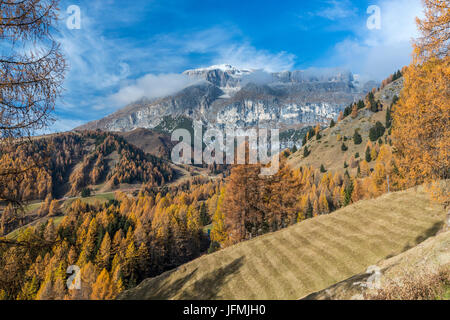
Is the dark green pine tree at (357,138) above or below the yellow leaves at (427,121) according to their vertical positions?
above

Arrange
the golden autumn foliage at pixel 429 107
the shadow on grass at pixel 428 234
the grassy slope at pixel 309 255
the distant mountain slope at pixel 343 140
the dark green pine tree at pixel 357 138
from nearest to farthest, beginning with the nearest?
1. the golden autumn foliage at pixel 429 107
2. the shadow on grass at pixel 428 234
3. the grassy slope at pixel 309 255
4. the distant mountain slope at pixel 343 140
5. the dark green pine tree at pixel 357 138

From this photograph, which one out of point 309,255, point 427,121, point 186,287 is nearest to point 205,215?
point 186,287

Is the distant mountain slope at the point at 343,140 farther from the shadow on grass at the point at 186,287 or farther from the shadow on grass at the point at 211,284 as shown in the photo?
the shadow on grass at the point at 186,287

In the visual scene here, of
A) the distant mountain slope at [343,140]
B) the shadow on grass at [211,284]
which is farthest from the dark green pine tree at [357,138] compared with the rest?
the shadow on grass at [211,284]

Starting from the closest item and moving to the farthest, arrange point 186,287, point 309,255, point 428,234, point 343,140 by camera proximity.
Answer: point 428,234 < point 309,255 < point 186,287 < point 343,140

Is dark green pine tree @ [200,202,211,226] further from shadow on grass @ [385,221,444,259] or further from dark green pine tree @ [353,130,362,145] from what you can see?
dark green pine tree @ [353,130,362,145]

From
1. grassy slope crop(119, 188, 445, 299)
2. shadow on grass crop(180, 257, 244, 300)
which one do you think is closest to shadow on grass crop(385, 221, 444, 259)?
grassy slope crop(119, 188, 445, 299)

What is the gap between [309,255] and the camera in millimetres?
22047

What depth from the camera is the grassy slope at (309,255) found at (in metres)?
18.8

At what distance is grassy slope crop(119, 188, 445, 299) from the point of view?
18797 mm

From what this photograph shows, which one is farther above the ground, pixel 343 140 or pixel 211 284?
pixel 343 140

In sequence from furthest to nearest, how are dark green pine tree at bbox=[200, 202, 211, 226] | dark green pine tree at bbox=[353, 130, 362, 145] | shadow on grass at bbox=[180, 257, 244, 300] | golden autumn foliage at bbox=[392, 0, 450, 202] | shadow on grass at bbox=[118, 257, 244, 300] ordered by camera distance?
dark green pine tree at bbox=[353, 130, 362, 145]
dark green pine tree at bbox=[200, 202, 211, 226]
shadow on grass at bbox=[118, 257, 244, 300]
shadow on grass at bbox=[180, 257, 244, 300]
golden autumn foliage at bbox=[392, 0, 450, 202]

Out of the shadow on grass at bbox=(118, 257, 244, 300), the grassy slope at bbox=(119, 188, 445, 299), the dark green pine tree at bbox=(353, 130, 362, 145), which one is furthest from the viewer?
the dark green pine tree at bbox=(353, 130, 362, 145)

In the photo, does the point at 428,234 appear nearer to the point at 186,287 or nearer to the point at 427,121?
the point at 427,121
